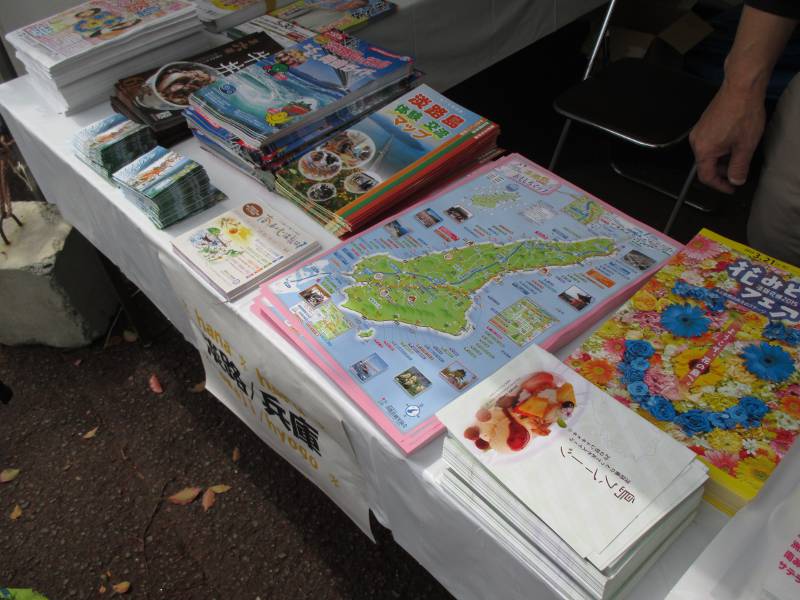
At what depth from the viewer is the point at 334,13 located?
1724 millimetres

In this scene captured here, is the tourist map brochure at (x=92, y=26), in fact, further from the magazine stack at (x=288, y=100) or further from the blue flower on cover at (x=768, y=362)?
the blue flower on cover at (x=768, y=362)

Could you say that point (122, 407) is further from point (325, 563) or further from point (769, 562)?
point (769, 562)

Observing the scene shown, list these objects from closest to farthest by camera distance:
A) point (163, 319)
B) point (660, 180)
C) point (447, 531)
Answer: point (447, 531)
point (163, 319)
point (660, 180)

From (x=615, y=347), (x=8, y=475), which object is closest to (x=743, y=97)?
(x=615, y=347)

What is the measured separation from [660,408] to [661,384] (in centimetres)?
4

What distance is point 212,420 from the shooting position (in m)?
1.90

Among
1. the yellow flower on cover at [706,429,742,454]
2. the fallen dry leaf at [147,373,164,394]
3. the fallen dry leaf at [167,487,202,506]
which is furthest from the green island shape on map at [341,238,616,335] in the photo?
the fallen dry leaf at [147,373,164,394]

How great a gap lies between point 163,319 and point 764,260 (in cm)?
189

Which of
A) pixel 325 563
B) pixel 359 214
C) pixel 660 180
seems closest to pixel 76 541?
pixel 325 563

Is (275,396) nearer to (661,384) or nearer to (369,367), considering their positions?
(369,367)

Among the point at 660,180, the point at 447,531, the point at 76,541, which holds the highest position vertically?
the point at 447,531

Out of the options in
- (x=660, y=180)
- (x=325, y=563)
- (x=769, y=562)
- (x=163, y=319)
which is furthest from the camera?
(x=660, y=180)

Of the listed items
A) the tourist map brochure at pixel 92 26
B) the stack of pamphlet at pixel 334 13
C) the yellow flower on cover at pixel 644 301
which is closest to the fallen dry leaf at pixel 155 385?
the tourist map brochure at pixel 92 26

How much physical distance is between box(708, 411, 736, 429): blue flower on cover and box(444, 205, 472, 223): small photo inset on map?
522mm
